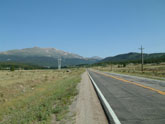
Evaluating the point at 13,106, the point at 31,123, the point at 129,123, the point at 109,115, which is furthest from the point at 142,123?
A: the point at 13,106

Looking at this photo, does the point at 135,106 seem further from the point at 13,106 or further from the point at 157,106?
the point at 13,106

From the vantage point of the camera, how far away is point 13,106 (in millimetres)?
9961

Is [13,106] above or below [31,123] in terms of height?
below

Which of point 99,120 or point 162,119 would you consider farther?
point 99,120

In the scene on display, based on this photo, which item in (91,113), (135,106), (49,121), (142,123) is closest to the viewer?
(142,123)

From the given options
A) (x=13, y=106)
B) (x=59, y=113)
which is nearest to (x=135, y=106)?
(x=59, y=113)

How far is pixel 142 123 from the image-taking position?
426 cm

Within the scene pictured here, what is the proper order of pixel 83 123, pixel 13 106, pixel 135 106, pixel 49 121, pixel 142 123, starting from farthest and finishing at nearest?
pixel 13 106 → pixel 135 106 → pixel 49 121 → pixel 83 123 → pixel 142 123

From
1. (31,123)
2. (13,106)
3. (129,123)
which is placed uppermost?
(129,123)

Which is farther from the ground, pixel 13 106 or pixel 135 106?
pixel 135 106

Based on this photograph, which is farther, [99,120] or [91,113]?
[91,113]

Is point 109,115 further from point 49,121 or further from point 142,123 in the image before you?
point 49,121

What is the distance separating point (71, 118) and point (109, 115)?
1.37 metres

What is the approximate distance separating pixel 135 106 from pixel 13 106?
8.26m
